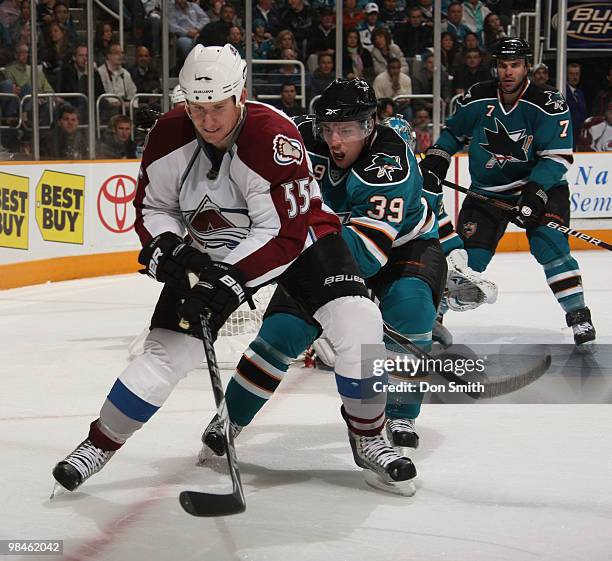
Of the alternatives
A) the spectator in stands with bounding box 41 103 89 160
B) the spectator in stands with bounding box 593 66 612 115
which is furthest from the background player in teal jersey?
the spectator in stands with bounding box 593 66 612 115

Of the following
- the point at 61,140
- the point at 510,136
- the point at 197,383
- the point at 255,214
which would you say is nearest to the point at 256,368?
the point at 255,214

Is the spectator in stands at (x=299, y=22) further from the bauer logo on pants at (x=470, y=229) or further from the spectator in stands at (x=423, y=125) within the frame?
the bauer logo on pants at (x=470, y=229)

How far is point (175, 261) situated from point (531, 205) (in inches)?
91.1

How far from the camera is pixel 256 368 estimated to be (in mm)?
2668

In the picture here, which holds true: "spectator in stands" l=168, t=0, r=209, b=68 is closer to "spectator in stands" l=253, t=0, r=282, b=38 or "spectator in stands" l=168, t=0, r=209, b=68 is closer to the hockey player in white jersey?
"spectator in stands" l=253, t=0, r=282, b=38

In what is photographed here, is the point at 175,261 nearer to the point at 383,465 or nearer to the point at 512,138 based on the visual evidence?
the point at 383,465

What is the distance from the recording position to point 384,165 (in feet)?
9.08

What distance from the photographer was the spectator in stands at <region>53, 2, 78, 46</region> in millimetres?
6492

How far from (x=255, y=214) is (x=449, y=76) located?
19.0 feet

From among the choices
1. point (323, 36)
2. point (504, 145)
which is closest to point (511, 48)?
point (504, 145)

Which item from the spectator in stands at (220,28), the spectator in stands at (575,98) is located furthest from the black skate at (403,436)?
the spectator in stands at (575,98)

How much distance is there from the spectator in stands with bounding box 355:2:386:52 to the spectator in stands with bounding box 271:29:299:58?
47 centimetres

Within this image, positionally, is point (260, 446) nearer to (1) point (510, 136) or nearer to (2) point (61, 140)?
(1) point (510, 136)

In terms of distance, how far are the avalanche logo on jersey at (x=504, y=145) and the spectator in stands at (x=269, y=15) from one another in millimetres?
3236
